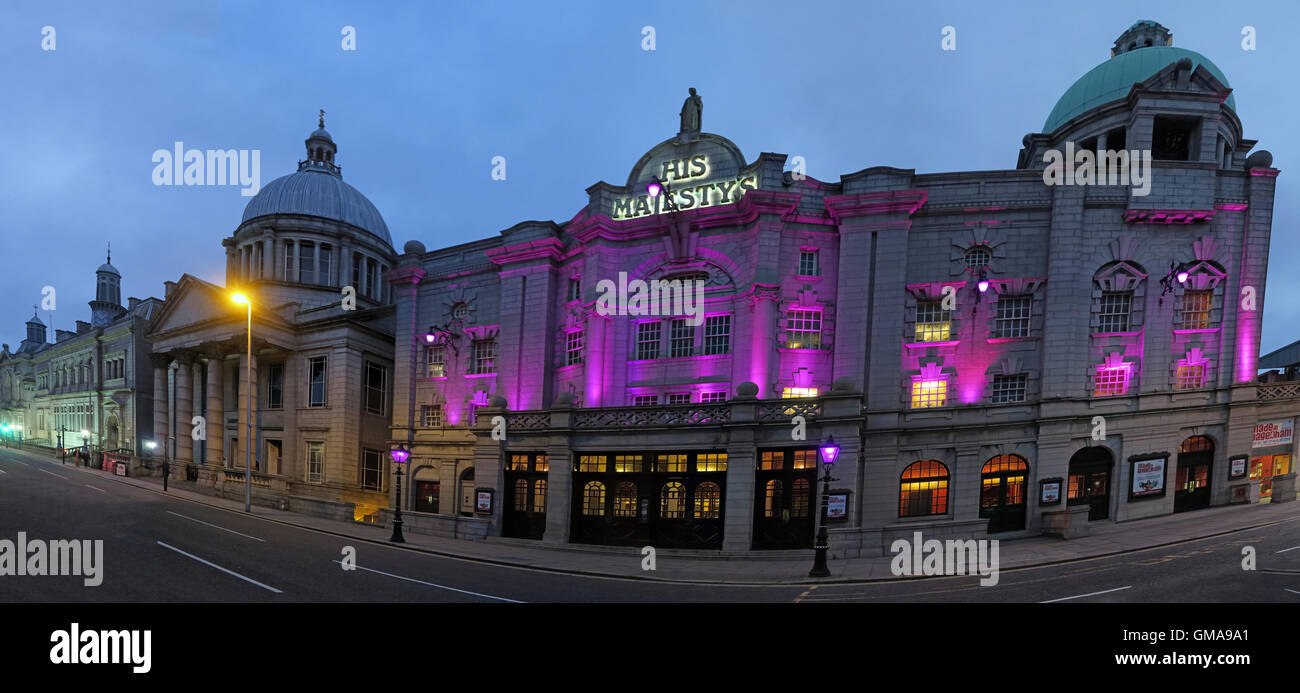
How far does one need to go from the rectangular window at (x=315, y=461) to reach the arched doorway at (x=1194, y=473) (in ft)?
153

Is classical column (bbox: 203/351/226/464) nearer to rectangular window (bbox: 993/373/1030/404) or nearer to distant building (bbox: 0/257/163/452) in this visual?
distant building (bbox: 0/257/163/452)

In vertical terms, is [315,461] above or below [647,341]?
below

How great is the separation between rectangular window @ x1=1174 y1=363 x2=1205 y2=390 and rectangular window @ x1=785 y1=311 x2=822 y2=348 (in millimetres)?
15698

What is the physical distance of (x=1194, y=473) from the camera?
21.7m

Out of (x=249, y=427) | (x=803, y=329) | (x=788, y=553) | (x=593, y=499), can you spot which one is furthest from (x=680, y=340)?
(x=249, y=427)

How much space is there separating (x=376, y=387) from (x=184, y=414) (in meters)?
19.4

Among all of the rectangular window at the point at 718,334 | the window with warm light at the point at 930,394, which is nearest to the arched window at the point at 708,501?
the rectangular window at the point at 718,334

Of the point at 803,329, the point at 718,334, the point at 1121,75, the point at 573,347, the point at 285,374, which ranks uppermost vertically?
the point at 1121,75

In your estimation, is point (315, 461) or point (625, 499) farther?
point (315, 461)

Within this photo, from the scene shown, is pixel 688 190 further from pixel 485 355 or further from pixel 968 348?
pixel 485 355

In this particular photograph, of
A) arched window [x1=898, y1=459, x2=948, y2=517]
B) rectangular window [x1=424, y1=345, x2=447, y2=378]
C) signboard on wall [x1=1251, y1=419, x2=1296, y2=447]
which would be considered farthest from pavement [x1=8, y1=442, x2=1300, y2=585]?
rectangular window [x1=424, y1=345, x2=447, y2=378]

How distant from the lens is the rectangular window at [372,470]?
3284 cm
